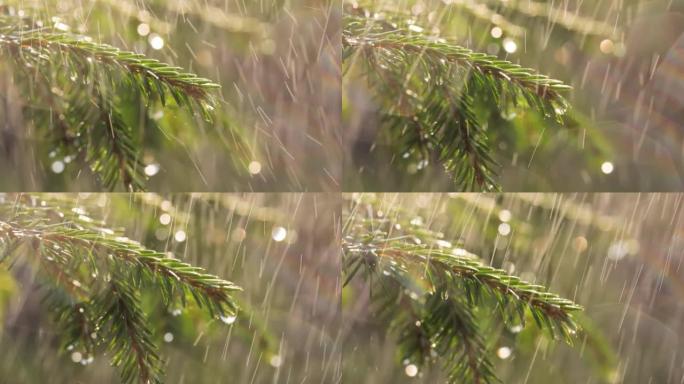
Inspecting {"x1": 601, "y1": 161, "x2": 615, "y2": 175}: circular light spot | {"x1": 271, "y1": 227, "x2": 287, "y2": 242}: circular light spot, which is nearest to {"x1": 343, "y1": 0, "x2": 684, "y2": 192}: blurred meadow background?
{"x1": 601, "y1": 161, "x2": 615, "y2": 175}: circular light spot

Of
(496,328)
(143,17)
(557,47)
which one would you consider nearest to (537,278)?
(496,328)

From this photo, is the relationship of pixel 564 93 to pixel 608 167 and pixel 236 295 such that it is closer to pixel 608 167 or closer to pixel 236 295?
pixel 608 167

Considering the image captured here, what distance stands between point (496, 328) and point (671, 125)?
0.38 meters

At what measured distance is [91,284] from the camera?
3.21 ft

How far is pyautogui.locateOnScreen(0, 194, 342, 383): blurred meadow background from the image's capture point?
0.99 metres

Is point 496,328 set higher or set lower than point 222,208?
lower

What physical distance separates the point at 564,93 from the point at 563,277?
0.85 feet

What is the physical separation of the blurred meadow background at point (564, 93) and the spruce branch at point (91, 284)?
0.30 meters

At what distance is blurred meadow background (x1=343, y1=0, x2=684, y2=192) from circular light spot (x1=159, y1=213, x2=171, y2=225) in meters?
0.25

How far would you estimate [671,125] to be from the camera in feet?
3.39

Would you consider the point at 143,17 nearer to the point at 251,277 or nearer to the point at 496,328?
the point at 251,277

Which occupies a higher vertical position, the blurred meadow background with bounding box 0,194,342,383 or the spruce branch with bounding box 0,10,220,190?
the spruce branch with bounding box 0,10,220,190

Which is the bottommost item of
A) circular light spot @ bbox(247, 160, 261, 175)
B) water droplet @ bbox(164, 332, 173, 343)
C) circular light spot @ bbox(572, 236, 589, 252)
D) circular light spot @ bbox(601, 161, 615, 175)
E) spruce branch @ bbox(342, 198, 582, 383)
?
water droplet @ bbox(164, 332, 173, 343)

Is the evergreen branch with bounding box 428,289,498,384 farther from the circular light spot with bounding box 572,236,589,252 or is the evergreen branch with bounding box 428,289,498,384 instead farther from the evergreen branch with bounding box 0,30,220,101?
the evergreen branch with bounding box 0,30,220,101
